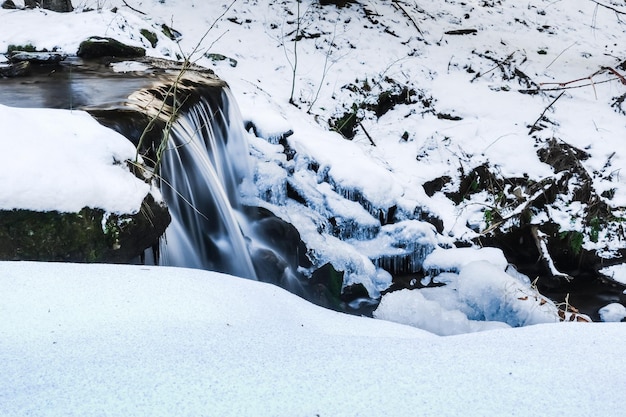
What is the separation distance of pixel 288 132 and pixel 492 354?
3908 mm

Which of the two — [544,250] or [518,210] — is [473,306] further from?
[518,210]

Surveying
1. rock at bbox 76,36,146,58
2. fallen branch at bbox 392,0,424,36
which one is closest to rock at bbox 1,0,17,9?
rock at bbox 76,36,146,58

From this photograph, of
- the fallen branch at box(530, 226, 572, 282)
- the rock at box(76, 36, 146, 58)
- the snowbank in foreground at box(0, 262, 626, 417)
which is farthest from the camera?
the rock at box(76, 36, 146, 58)

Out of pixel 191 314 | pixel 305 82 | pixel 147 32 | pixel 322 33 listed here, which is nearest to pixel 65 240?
pixel 191 314

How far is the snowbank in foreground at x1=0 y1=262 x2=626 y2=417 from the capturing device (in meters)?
1.08

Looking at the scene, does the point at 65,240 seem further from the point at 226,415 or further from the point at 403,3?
the point at 403,3

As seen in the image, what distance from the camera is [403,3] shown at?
8570 millimetres

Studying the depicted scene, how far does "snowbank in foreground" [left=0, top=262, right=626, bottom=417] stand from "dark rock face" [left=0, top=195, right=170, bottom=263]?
37 centimetres

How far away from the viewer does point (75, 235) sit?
6.88 feet

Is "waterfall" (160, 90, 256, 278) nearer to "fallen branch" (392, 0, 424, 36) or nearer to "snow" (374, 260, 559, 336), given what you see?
"snow" (374, 260, 559, 336)

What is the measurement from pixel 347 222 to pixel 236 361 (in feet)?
10.9

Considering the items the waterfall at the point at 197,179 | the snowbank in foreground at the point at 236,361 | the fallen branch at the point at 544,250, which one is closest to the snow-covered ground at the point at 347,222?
the snowbank in foreground at the point at 236,361

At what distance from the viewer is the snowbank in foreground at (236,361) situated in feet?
3.55

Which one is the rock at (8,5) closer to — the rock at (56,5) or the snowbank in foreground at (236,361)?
the rock at (56,5)
